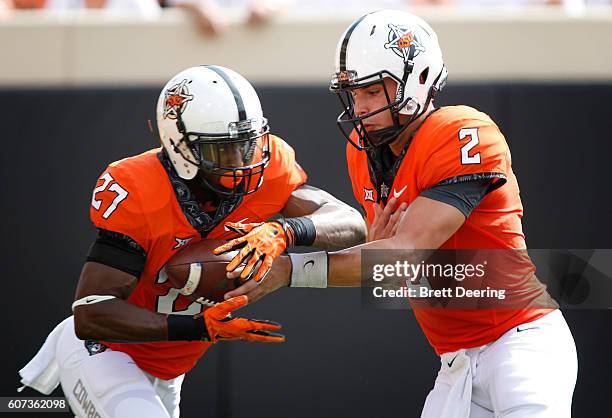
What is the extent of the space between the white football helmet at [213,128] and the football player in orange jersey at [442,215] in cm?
36

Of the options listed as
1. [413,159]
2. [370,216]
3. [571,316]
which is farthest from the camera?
[571,316]

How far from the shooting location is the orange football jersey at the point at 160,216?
3.47 metres

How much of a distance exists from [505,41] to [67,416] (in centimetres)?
302

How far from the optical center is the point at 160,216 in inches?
138

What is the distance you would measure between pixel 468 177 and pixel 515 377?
67 cm

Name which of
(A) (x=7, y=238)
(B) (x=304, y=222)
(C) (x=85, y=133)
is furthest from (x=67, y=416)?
(B) (x=304, y=222)

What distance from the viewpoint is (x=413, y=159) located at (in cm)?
334

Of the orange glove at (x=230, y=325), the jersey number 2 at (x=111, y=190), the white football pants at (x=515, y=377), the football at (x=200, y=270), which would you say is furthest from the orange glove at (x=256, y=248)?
the white football pants at (x=515, y=377)

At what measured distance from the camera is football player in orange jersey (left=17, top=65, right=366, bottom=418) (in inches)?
131

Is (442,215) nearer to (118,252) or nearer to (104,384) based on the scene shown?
(118,252)

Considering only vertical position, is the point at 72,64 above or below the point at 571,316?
above

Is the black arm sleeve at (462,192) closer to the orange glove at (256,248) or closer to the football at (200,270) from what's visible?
the orange glove at (256,248)

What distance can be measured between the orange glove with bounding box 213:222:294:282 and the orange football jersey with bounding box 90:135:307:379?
393mm

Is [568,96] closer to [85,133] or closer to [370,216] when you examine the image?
[370,216]
